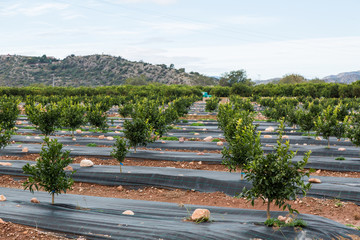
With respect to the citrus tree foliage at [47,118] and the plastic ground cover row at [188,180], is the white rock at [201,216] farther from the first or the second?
the citrus tree foliage at [47,118]

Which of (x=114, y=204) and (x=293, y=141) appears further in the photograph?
(x=293, y=141)

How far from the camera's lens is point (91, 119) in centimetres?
2234

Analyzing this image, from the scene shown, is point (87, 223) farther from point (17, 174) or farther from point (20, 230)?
point (17, 174)

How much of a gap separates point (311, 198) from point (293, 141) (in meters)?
9.38

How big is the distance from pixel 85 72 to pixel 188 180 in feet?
393

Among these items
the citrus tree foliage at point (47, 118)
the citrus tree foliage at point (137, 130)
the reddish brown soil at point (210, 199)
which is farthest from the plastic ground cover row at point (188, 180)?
the citrus tree foliage at point (47, 118)

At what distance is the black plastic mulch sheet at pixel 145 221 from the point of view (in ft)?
24.4

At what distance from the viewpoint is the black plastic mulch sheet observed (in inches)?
293

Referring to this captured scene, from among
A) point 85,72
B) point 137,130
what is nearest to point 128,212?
point 137,130

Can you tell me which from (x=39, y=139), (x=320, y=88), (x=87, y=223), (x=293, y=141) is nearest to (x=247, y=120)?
(x=293, y=141)

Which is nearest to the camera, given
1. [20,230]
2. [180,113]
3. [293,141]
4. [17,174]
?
[20,230]

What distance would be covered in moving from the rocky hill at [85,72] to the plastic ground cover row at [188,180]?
102362 mm

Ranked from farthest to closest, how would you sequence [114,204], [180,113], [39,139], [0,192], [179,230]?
[180,113] < [39,139] < [0,192] < [114,204] < [179,230]

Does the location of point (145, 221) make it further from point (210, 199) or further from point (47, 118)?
point (47, 118)
